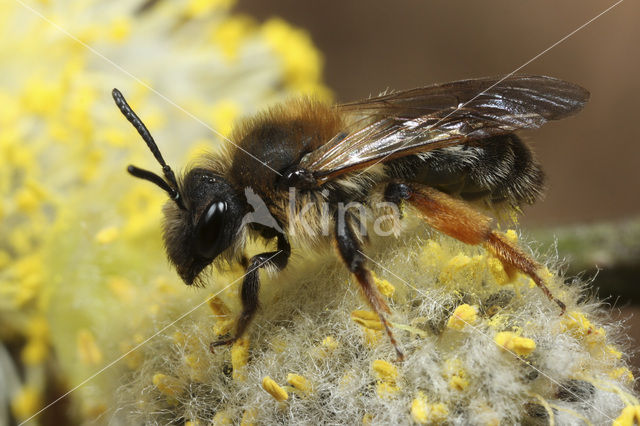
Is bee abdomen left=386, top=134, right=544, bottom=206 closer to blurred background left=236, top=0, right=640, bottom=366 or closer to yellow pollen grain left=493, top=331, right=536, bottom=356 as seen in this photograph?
yellow pollen grain left=493, top=331, right=536, bottom=356

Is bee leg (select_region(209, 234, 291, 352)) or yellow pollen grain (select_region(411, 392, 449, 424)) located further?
bee leg (select_region(209, 234, 291, 352))

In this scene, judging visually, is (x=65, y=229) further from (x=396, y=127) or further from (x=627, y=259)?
(x=627, y=259)

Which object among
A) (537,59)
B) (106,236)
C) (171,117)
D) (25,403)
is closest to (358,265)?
(106,236)

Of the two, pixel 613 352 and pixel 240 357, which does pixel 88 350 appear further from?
pixel 613 352

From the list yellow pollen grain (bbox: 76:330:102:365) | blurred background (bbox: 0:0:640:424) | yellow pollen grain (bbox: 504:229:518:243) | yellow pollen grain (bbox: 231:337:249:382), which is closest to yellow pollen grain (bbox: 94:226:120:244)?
blurred background (bbox: 0:0:640:424)

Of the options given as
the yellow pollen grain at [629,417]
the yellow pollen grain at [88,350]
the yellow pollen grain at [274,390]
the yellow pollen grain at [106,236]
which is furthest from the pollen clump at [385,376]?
the yellow pollen grain at [106,236]

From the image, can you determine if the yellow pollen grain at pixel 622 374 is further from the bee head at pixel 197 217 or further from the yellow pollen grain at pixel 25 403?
the yellow pollen grain at pixel 25 403
